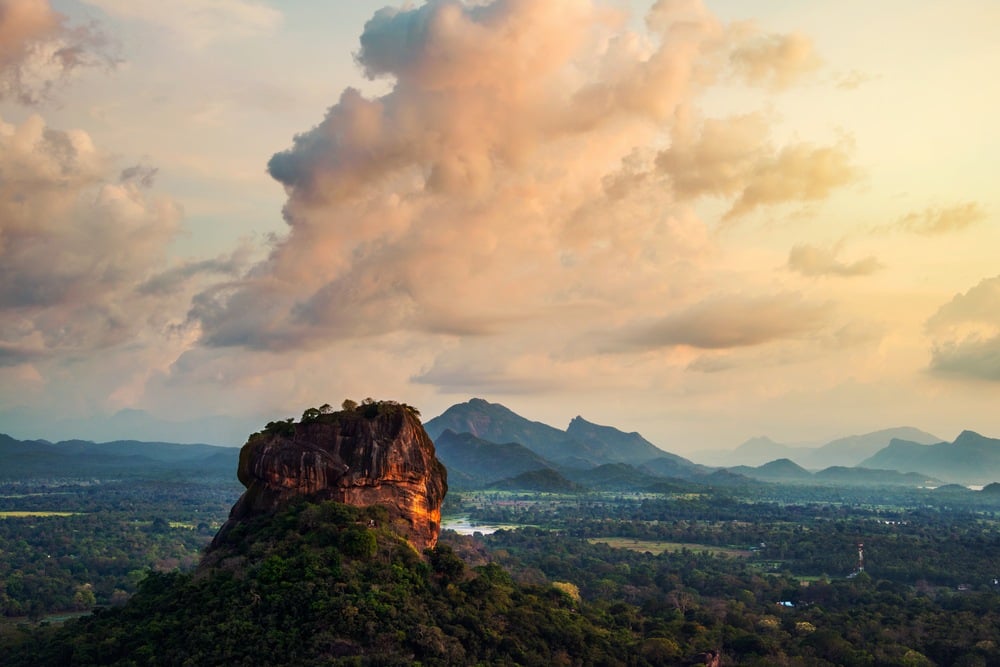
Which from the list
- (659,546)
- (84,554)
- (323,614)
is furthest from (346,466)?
(659,546)

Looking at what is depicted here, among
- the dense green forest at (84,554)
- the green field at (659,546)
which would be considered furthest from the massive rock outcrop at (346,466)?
the green field at (659,546)

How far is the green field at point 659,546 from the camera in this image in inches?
5979

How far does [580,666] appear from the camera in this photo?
5050cm

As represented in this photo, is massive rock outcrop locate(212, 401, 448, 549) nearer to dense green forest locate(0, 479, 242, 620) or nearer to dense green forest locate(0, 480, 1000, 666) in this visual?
dense green forest locate(0, 480, 1000, 666)

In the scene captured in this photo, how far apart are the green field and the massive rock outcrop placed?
99795 millimetres

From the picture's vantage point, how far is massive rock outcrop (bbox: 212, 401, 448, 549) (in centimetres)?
5528

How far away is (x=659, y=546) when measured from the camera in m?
162

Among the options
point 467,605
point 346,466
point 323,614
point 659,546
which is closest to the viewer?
point 323,614

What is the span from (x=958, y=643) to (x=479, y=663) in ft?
150

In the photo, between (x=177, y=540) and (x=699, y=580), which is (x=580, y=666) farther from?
(x=177, y=540)

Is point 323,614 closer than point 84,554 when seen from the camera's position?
Yes

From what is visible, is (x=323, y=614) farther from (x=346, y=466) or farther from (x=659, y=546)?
(x=659, y=546)

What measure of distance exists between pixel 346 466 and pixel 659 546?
119083 mm

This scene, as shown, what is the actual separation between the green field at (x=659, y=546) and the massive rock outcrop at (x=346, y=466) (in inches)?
3929
